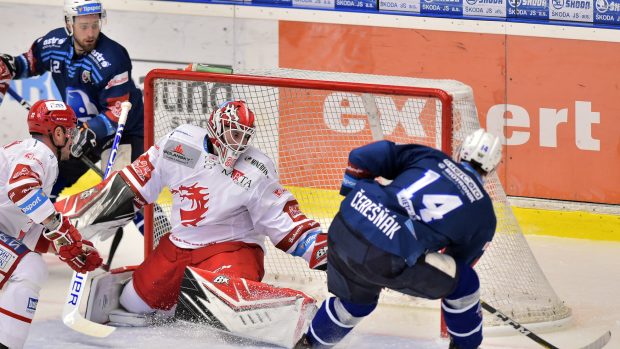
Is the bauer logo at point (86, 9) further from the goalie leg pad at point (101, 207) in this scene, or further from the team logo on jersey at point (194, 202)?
the team logo on jersey at point (194, 202)

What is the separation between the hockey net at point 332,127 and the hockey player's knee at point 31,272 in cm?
97

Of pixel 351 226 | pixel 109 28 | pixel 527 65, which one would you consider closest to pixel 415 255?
pixel 351 226

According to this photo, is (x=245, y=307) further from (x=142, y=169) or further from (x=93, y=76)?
(x=93, y=76)

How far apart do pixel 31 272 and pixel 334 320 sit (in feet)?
3.29

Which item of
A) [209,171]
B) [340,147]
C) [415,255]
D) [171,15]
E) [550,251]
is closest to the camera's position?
[415,255]

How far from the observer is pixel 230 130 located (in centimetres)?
459

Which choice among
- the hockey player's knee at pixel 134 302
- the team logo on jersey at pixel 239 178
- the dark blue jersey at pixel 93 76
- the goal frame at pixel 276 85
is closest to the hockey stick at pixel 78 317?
the hockey player's knee at pixel 134 302

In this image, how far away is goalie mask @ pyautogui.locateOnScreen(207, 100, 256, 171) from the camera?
15.0 feet

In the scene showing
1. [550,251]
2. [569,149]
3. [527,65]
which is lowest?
[550,251]

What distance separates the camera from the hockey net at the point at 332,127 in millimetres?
4891

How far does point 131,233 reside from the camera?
6.44 meters

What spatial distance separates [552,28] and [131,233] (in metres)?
2.39

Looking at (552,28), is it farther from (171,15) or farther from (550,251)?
(171,15)

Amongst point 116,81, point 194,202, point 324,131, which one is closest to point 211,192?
point 194,202
